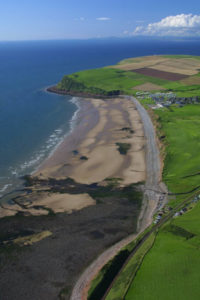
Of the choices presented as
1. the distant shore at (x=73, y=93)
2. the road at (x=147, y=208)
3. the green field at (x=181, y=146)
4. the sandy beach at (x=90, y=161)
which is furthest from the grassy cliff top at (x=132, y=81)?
the road at (x=147, y=208)

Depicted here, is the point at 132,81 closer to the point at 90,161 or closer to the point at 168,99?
the point at 168,99

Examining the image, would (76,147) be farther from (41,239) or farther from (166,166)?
(41,239)

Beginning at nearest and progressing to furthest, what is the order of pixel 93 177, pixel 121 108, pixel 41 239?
1. pixel 41 239
2. pixel 93 177
3. pixel 121 108

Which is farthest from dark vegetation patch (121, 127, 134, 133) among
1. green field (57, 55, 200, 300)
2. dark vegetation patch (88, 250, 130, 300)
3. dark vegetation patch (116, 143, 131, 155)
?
dark vegetation patch (88, 250, 130, 300)

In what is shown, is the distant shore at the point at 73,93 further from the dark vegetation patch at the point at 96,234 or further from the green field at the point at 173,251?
the dark vegetation patch at the point at 96,234

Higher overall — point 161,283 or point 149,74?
point 149,74

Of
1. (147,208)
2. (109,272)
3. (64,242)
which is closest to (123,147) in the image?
(147,208)

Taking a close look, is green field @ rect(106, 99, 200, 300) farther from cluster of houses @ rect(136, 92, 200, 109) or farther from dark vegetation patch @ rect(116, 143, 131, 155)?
cluster of houses @ rect(136, 92, 200, 109)

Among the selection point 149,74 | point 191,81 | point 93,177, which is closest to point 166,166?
point 93,177
